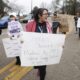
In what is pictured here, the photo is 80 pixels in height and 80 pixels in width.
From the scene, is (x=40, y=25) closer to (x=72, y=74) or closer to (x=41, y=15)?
(x=41, y=15)

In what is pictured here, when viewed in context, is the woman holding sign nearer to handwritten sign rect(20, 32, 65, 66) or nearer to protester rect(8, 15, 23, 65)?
handwritten sign rect(20, 32, 65, 66)

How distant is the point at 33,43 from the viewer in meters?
6.46

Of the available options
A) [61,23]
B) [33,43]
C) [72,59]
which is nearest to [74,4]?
[61,23]

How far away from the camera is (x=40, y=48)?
655 cm

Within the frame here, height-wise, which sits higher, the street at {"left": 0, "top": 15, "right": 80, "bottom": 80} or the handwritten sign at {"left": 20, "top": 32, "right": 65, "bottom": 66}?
the handwritten sign at {"left": 20, "top": 32, "right": 65, "bottom": 66}

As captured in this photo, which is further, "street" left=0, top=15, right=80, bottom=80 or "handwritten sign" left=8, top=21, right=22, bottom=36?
"handwritten sign" left=8, top=21, right=22, bottom=36

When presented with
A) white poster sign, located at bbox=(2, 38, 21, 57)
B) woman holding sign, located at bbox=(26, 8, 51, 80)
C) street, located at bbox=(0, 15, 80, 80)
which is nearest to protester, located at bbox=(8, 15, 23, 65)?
white poster sign, located at bbox=(2, 38, 21, 57)

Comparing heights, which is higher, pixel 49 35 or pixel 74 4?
pixel 49 35

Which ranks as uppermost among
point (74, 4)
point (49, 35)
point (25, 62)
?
point (49, 35)

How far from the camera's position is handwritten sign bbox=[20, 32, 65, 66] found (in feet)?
21.0

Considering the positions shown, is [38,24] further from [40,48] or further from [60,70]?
[60,70]

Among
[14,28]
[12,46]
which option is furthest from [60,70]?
[14,28]

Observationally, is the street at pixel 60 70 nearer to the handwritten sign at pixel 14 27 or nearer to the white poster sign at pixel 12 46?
the white poster sign at pixel 12 46

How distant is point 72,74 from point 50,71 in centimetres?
78
